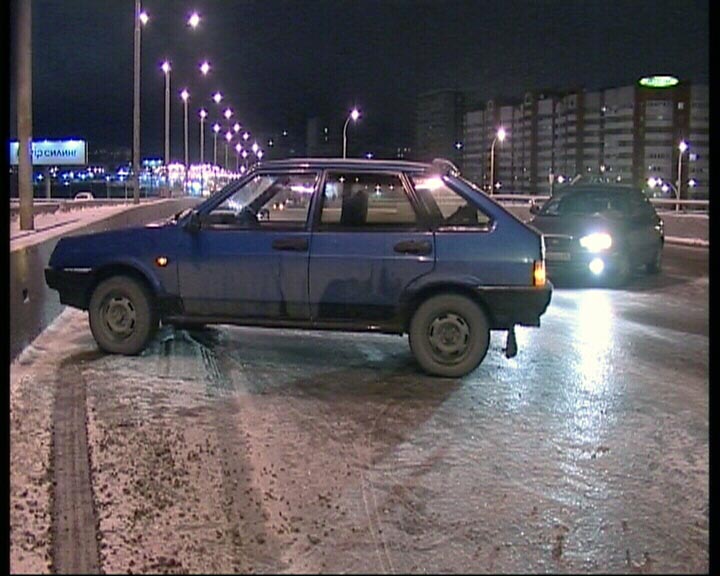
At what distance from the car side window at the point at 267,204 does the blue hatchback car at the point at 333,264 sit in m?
0.01

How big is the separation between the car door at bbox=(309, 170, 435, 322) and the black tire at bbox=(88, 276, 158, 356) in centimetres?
148

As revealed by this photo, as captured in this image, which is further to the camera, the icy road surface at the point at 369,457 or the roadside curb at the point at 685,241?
the roadside curb at the point at 685,241

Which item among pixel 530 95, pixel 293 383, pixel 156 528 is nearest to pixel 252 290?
pixel 293 383

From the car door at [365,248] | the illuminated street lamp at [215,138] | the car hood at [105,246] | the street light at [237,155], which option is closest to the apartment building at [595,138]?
the car door at [365,248]

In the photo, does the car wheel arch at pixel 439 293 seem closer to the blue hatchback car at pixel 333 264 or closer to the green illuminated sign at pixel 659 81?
the blue hatchback car at pixel 333 264

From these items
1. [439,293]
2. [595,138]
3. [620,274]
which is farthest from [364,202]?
[595,138]

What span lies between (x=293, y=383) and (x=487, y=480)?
2.83 metres

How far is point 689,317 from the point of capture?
505 inches

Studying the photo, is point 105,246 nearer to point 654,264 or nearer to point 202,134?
point 654,264

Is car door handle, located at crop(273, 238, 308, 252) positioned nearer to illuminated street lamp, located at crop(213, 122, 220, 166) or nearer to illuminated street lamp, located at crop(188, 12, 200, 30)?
illuminated street lamp, located at crop(188, 12, 200, 30)

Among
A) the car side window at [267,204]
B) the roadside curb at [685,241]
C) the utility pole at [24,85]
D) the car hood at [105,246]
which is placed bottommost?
the roadside curb at [685,241]

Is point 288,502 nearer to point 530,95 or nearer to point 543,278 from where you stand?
point 543,278

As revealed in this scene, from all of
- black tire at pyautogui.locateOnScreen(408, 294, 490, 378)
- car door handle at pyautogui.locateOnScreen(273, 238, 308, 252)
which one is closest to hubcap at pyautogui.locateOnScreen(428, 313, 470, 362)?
black tire at pyautogui.locateOnScreen(408, 294, 490, 378)

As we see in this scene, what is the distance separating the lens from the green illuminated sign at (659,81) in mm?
10505
